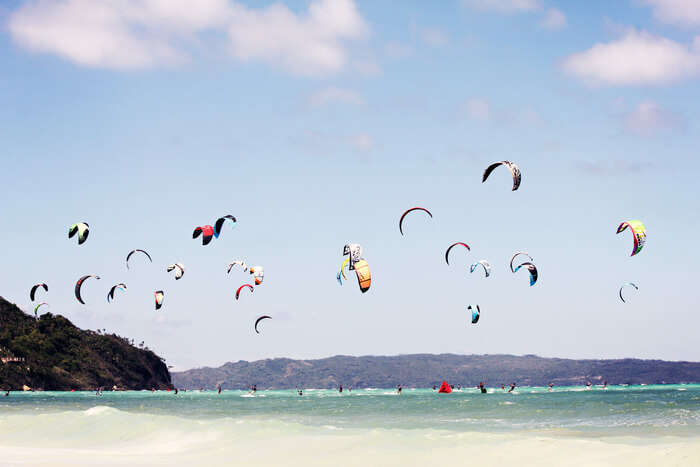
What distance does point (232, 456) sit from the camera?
18266 millimetres

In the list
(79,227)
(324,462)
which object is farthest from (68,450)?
(79,227)

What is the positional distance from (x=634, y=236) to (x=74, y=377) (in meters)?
142

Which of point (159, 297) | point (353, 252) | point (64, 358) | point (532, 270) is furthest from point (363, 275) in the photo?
point (64, 358)

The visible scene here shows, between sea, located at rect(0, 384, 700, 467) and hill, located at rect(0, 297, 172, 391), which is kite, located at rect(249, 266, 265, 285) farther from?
hill, located at rect(0, 297, 172, 391)

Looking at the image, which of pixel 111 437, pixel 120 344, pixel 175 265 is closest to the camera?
pixel 111 437

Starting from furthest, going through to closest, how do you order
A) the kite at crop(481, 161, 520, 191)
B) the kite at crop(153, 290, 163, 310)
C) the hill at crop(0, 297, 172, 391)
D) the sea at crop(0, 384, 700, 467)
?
the hill at crop(0, 297, 172, 391)
the kite at crop(153, 290, 163, 310)
the kite at crop(481, 161, 520, 191)
the sea at crop(0, 384, 700, 467)

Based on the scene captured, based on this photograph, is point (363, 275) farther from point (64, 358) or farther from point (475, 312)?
point (64, 358)

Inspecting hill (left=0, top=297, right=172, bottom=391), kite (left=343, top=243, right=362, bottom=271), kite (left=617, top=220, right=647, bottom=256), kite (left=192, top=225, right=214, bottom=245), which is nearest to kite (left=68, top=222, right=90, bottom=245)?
kite (left=192, top=225, right=214, bottom=245)

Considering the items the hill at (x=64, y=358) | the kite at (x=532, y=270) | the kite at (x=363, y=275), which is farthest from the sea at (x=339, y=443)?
the hill at (x=64, y=358)

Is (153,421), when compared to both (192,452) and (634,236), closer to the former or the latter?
(192,452)

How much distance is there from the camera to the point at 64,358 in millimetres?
150875

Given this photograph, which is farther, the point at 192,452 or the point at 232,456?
the point at 192,452

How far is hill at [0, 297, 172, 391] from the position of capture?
452ft

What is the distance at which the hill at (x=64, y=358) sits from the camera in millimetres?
137875
